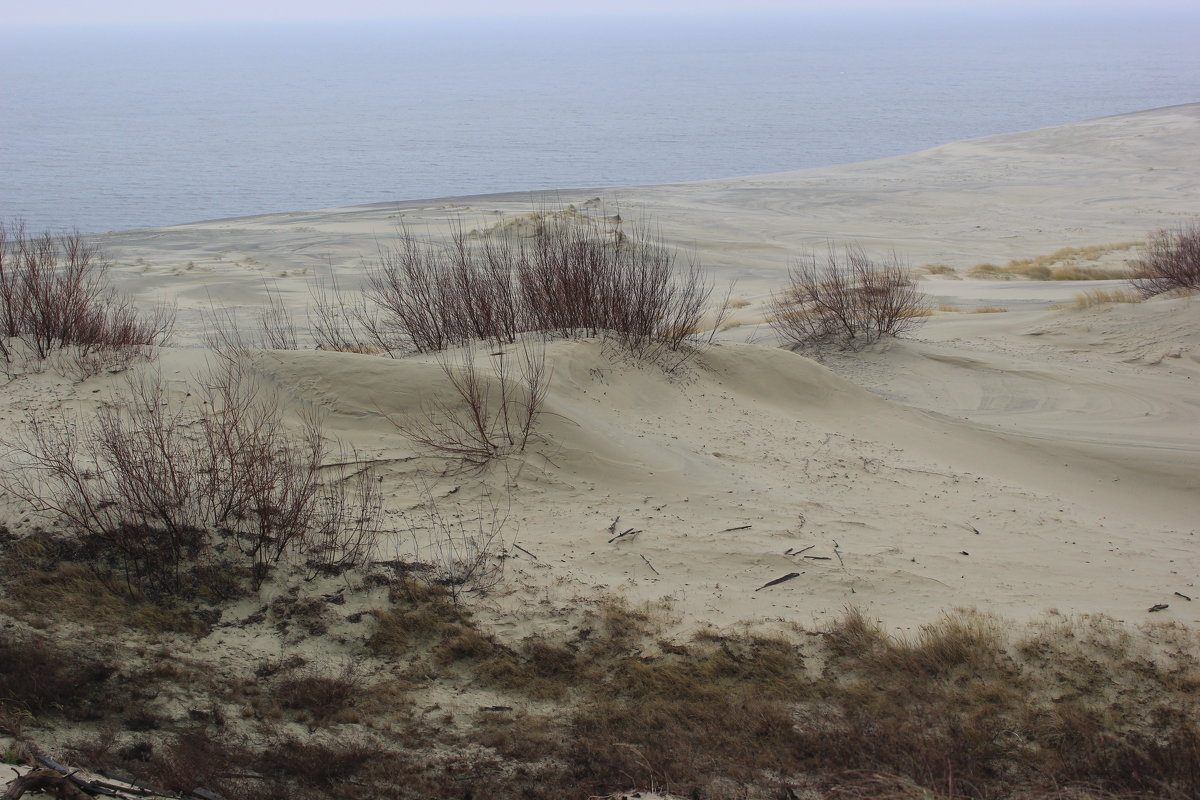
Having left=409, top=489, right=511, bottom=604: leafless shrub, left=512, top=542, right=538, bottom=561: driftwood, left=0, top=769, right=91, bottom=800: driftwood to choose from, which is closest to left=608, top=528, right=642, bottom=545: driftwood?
left=512, top=542, right=538, bottom=561: driftwood

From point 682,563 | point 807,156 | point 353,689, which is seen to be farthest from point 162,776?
point 807,156

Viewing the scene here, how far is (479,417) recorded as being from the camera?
651 centimetres

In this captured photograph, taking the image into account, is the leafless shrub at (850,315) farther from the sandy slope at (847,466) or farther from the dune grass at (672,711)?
the dune grass at (672,711)

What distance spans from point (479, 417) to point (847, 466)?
3.08 meters

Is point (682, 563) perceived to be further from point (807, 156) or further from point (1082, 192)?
point (807, 156)

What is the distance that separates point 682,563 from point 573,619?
936 mm

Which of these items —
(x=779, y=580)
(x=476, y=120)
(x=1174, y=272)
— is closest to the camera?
(x=779, y=580)

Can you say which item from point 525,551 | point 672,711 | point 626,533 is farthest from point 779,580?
point 525,551

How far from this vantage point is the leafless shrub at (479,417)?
21.3ft

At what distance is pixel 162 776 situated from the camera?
11.9 ft

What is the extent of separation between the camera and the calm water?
107ft

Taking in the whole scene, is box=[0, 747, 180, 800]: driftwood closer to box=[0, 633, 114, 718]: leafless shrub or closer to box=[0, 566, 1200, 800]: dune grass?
box=[0, 566, 1200, 800]: dune grass

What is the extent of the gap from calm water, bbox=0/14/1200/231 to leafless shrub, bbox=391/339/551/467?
23.4 metres

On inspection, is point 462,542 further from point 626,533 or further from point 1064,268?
point 1064,268
